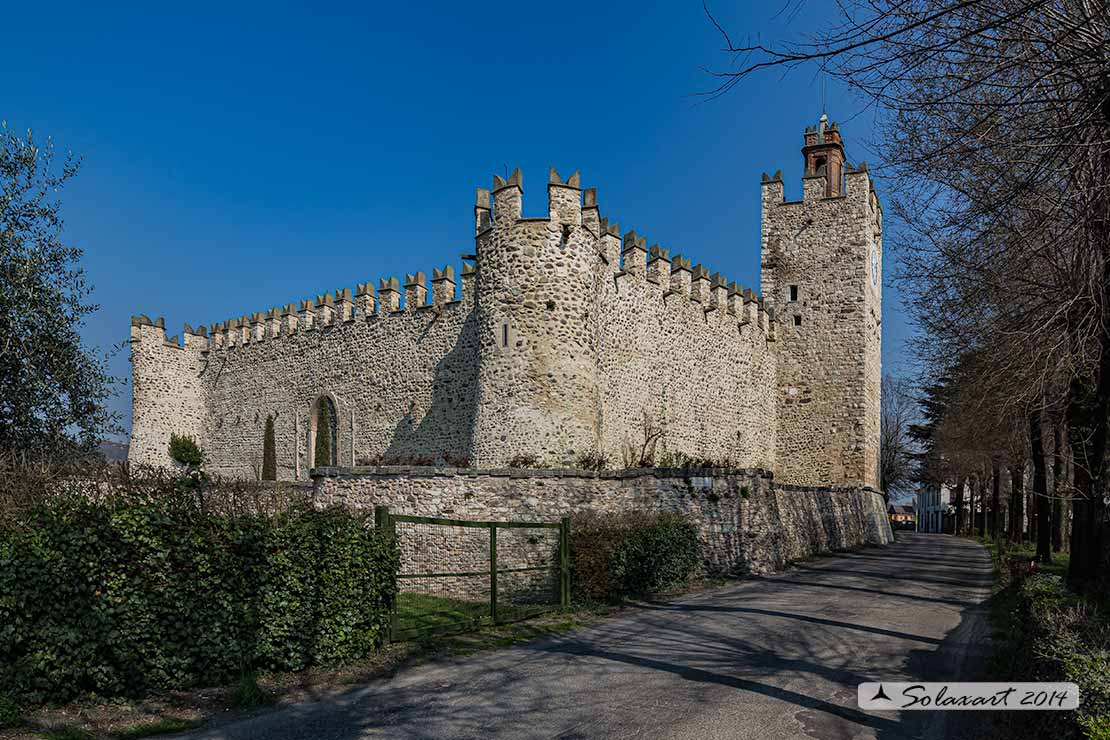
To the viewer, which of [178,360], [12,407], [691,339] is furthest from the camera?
[178,360]

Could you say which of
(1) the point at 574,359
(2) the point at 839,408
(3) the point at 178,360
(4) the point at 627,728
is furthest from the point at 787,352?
(4) the point at 627,728

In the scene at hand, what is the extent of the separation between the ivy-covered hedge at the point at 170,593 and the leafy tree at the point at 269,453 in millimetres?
24012

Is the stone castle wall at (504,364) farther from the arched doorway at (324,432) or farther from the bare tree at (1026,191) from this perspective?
the bare tree at (1026,191)

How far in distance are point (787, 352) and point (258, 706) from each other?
29203 mm

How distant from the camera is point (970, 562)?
2253cm

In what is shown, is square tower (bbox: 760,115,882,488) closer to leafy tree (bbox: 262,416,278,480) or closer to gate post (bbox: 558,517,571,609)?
leafy tree (bbox: 262,416,278,480)

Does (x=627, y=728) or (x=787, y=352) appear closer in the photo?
(x=627, y=728)

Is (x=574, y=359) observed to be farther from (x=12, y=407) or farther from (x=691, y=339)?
(x=12, y=407)

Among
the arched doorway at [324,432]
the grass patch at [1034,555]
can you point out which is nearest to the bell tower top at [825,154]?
the grass patch at [1034,555]

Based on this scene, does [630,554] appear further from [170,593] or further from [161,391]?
[161,391]

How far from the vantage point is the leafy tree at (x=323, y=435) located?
29.2 m

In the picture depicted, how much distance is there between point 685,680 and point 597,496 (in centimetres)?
809

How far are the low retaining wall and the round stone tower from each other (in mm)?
3472

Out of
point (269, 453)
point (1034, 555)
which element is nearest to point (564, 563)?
point (1034, 555)
